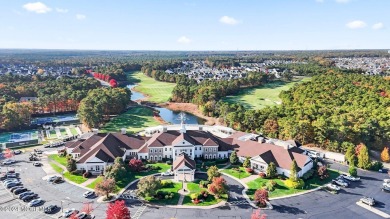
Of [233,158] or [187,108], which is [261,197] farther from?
[187,108]

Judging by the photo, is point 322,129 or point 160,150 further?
point 322,129

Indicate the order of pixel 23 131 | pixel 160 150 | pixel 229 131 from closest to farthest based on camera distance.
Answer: pixel 160 150 < pixel 229 131 < pixel 23 131

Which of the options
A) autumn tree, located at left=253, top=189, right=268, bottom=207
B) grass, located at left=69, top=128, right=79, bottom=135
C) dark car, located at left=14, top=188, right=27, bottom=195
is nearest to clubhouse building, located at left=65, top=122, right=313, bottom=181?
dark car, located at left=14, top=188, right=27, bottom=195

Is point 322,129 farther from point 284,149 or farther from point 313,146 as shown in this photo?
point 284,149

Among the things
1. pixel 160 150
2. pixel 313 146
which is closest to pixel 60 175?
pixel 160 150

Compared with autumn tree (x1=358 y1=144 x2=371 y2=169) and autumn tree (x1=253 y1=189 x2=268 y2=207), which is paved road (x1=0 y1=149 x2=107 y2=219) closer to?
autumn tree (x1=253 y1=189 x2=268 y2=207)

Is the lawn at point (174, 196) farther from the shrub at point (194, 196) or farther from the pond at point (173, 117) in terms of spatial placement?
the pond at point (173, 117)

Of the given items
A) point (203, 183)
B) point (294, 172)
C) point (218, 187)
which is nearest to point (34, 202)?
point (203, 183)

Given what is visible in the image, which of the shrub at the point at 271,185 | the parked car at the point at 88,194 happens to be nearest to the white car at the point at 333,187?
the shrub at the point at 271,185


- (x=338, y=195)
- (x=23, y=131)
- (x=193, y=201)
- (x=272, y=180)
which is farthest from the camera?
(x=23, y=131)

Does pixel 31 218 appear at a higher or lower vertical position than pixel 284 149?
lower
